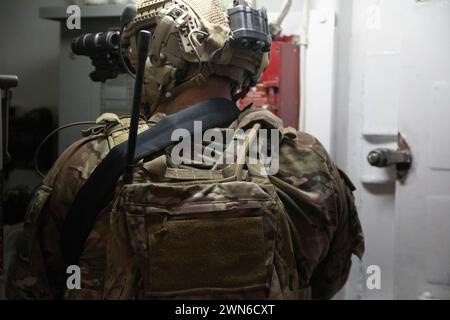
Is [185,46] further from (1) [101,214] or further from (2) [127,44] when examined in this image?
(1) [101,214]

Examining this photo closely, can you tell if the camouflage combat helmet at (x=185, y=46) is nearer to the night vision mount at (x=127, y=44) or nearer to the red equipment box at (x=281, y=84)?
the night vision mount at (x=127, y=44)

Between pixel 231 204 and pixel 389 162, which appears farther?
pixel 389 162

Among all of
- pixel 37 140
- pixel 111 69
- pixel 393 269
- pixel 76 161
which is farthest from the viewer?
pixel 393 269

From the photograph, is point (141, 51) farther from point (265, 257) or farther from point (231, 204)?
point (265, 257)

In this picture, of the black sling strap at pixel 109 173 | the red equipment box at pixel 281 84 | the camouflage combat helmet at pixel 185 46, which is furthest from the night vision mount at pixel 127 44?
the red equipment box at pixel 281 84

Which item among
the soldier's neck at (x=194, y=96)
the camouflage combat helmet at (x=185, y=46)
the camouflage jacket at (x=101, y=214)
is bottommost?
the camouflage jacket at (x=101, y=214)

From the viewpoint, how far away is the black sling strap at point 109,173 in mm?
948

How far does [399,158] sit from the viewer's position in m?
1.53

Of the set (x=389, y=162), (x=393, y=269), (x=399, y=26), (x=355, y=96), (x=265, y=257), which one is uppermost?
(x=399, y=26)

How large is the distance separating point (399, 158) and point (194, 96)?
70 centimetres

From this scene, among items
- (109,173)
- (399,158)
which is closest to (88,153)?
(109,173)

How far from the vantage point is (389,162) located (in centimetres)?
154
